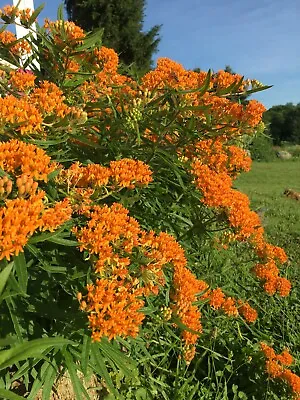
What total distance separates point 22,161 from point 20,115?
0.99ft

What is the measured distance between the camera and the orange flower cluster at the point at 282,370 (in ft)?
9.72

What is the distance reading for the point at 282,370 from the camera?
10.2 ft

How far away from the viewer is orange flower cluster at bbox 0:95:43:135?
5.88 ft

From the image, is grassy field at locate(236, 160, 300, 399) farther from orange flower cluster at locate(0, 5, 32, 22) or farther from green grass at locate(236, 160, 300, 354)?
orange flower cluster at locate(0, 5, 32, 22)

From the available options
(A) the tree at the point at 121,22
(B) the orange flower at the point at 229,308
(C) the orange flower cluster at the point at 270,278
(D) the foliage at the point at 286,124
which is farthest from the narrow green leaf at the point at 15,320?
(D) the foliage at the point at 286,124

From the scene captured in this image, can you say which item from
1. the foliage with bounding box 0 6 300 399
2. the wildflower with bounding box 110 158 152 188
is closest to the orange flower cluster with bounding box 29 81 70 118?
the foliage with bounding box 0 6 300 399

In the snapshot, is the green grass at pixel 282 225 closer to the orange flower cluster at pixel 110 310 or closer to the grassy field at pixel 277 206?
the grassy field at pixel 277 206

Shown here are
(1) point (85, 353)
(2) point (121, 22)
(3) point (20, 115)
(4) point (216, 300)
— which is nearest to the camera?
(1) point (85, 353)

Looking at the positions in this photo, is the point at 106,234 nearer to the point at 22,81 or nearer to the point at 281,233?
the point at 22,81

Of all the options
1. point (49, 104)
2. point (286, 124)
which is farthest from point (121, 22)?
point (286, 124)

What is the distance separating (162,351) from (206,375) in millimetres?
369

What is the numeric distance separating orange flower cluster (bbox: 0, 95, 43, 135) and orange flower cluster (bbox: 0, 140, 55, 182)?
0.67ft

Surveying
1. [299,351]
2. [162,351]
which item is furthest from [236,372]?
[299,351]

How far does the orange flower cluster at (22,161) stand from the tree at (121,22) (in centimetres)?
A: 2007
